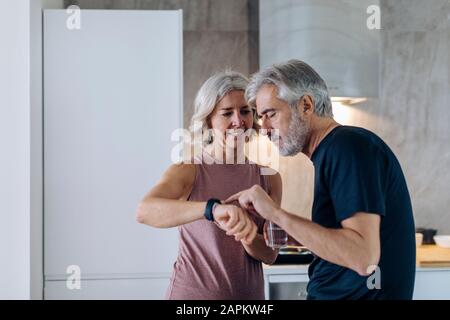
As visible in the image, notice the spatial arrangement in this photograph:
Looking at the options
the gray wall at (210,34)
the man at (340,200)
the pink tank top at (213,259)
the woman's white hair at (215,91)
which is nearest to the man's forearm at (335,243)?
the man at (340,200)

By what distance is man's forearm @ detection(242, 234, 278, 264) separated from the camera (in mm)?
1053

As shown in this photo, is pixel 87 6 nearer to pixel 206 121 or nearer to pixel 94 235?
pixel 94 235

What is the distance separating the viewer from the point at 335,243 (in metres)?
0.79

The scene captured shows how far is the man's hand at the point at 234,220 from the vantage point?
0.92m

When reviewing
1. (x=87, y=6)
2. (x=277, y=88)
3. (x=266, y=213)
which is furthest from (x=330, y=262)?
(x=87, y=6)

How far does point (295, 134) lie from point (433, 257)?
1.01 meters

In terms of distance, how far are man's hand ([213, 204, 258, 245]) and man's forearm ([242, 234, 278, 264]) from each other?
0.08 meters

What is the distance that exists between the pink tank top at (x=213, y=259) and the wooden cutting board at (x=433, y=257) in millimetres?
801

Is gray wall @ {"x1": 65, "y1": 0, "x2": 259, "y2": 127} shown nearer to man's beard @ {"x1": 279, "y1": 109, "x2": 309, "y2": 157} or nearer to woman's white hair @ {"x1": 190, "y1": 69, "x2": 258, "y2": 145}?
woman's white hair @ {"x1": 190, "y1": 69, "x2": 258, "y2": 145}

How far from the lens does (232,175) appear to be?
3.63 ft

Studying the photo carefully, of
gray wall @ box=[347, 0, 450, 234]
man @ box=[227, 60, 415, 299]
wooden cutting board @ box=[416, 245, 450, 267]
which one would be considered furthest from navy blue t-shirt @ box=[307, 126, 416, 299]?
gray wall @ box=[347, 0, 450, 234]

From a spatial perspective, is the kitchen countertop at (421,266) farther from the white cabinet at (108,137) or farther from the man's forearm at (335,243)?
the man's forearm at (335,243)

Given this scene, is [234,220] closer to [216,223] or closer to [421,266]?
[216,223]
